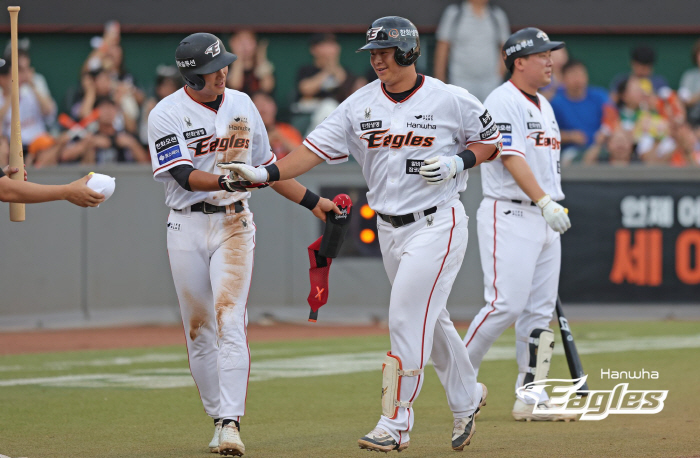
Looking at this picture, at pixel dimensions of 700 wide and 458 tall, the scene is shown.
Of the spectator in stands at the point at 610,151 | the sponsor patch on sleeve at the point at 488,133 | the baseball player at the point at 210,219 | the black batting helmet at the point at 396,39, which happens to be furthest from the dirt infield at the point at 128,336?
the black batting helmet at the point at 396,39

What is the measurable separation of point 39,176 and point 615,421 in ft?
25.0

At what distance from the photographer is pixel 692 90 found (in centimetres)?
1576

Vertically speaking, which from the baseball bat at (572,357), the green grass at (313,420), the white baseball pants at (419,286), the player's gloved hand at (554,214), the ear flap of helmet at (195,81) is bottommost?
the green grass at (313,420)

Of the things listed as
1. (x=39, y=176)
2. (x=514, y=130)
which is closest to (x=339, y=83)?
(x=39, y=176)

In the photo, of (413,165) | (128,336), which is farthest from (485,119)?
(128,336)

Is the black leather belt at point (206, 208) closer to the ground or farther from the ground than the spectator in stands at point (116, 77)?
closer to the ground

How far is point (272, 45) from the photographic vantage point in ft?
55.2

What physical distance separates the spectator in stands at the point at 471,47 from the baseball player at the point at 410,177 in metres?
7.57

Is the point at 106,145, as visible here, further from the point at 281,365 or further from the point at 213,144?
the point at 213,144

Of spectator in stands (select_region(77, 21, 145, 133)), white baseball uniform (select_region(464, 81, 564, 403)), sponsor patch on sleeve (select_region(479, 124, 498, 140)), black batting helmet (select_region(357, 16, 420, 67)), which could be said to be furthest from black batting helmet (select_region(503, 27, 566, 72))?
spectator in stands (select_region(77, 21, 145, 133))

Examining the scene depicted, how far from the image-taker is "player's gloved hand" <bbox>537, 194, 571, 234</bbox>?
6871 millimetres

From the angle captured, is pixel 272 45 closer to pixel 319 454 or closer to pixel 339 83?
pixel 339 83

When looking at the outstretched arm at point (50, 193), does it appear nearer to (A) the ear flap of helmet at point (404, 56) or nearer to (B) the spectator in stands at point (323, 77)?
(A) the ear flap of helmet at point (404, 56)

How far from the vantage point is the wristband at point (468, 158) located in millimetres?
5971
